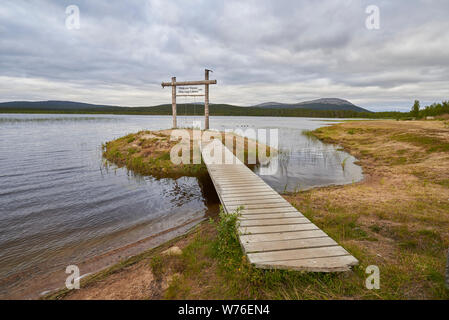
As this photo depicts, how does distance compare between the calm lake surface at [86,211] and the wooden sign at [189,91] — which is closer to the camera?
the calm lake surface at [86,211]

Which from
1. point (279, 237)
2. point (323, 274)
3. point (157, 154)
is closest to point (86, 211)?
point (279, 237)

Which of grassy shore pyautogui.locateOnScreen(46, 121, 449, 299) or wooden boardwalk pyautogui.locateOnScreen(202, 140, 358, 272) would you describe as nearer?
grassy shore pyautogui.locateOnScreen(46, 121, 449, 299)

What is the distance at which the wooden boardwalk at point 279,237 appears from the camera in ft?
12.2

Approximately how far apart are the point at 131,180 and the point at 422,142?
948 inches

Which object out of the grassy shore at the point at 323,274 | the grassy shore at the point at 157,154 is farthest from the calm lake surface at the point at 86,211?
the grassy shore at the point at 323,274

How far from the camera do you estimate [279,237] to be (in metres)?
4.57

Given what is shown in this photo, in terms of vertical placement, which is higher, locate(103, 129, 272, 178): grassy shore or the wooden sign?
the wooden sign

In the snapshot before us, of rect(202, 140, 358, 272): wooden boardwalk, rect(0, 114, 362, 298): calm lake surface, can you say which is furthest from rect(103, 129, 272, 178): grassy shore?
rect(202, 140, 358, 272): wooden boardwalk

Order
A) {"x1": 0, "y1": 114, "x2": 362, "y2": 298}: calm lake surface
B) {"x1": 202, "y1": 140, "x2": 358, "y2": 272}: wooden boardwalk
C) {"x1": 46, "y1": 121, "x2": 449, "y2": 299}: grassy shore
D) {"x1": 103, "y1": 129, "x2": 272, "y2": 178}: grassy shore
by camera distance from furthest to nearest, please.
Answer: {"x1": 103, "y1": 129, "x2": 272, "y2": 178}: grassy shore
{"x1": 0, "y1": 114, "x2": 362, "y2": 298}: calm lake surface
{"x1": 202, "y1": 140, "x2": 358, "y2": 272}: wooden boardwalk
{"x1": 46, "y1": 121, "x2": 449, "y2": 299}: grassy shore

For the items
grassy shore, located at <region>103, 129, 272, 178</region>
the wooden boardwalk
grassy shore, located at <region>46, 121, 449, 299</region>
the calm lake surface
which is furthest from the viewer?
grassy shore, located at <region>103, 129, 272, 178</region>

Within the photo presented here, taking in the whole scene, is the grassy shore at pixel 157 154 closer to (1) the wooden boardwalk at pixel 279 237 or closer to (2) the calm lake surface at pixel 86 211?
(2) the calm lake surface at pixel 86 211

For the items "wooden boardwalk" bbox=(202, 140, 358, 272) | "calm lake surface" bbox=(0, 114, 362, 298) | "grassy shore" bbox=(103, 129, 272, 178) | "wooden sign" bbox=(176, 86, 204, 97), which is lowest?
"calm lake surface" bbox=(0, 114, 362, 298)

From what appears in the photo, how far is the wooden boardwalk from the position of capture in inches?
147

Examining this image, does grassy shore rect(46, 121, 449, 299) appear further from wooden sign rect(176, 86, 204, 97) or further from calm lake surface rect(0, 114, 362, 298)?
wooden sign rect(176, 86, 204, 97)
